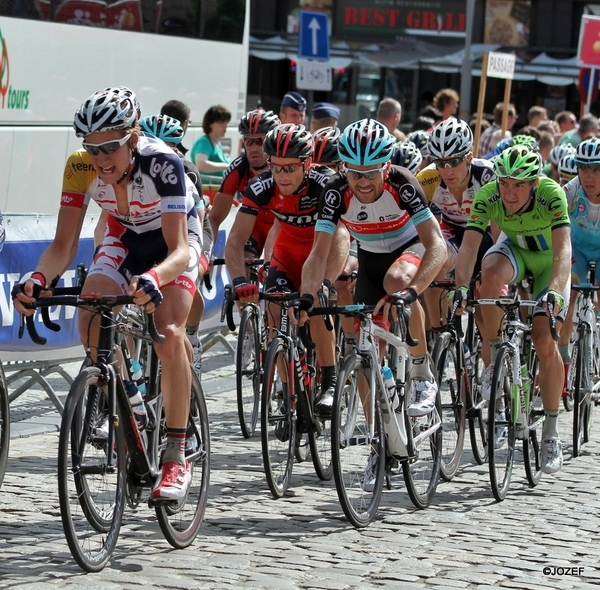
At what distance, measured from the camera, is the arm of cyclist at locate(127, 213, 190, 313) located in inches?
227

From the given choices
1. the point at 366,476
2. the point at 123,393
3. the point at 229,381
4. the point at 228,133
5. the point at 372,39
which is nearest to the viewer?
the point at 123,393

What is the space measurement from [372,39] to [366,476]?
3692cm

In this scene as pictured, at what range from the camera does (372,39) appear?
141 feet

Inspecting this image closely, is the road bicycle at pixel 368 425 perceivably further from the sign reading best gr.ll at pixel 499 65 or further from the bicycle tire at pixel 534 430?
the sign reading best gr.ll at pixel 499 65

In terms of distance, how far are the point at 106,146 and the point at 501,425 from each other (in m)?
3.15

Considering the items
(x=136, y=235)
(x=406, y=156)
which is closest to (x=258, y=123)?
(x=406, y=156)

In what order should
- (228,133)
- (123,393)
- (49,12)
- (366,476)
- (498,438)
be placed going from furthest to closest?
(228,133), (49,12), (498,438), (366,476), (123,393)

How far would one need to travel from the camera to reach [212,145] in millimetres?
15289

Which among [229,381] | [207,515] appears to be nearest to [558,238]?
[207,515]

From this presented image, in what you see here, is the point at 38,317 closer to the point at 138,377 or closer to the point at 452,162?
the point at 452,162

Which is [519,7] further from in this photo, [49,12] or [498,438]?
[498,438]

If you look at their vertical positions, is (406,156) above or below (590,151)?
below

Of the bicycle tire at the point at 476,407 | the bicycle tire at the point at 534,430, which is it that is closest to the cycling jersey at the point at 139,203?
the bicycle tire at the point at 476,407

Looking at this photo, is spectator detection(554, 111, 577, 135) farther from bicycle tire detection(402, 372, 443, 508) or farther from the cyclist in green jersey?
bicycle tire detection(402, 372, 443, 508)
